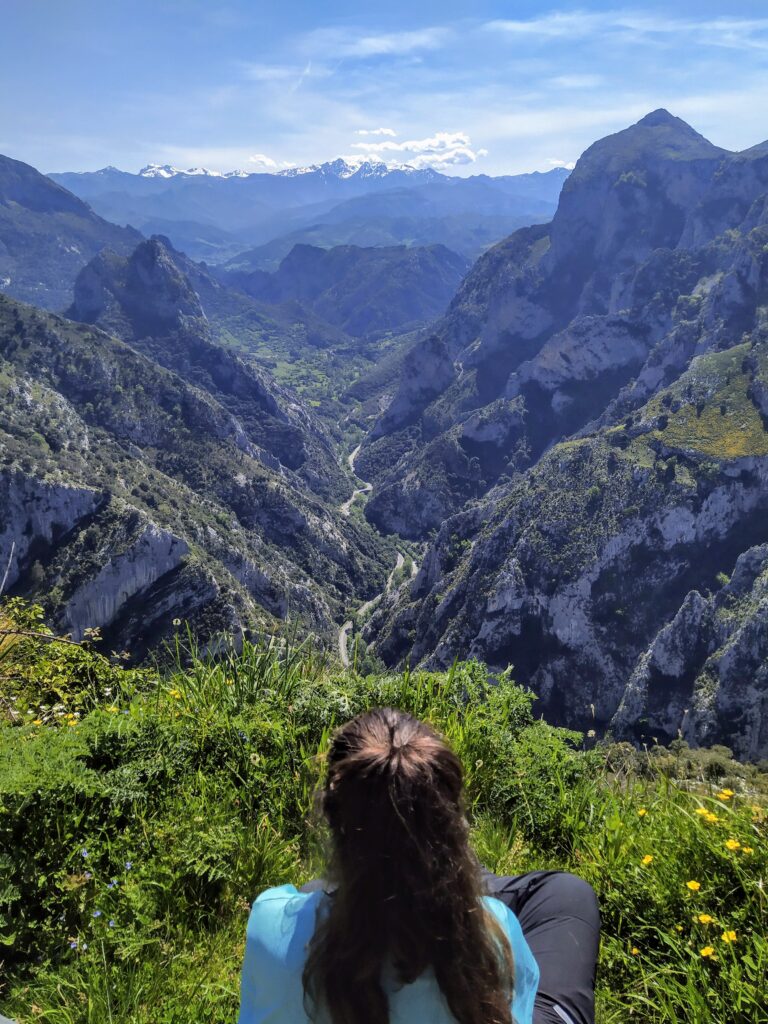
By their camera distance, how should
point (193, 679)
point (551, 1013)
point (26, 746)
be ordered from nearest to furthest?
point (551, 1013), point (26, 746), point (193, 679)

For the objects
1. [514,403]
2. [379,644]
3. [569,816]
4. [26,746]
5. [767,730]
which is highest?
[26,746]

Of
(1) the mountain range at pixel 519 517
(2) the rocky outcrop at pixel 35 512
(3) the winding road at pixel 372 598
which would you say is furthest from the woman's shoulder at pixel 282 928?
(2) the rocky outcrop at pixel 35 512

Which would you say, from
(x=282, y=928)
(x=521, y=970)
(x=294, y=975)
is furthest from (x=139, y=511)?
(x=521, y=970)

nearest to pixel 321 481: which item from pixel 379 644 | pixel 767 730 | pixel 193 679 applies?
pixel 379 644

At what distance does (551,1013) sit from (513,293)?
687 feet

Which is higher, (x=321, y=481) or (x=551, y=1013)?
(x=551, y=1013)

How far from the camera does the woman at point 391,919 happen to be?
6.97 ft

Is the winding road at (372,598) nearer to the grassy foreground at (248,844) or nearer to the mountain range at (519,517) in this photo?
the mountain range at (519,517)

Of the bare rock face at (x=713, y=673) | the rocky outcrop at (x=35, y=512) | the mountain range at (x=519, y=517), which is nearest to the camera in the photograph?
the bare rock face at (x=713, y=673)

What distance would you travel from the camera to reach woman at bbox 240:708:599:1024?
6.97ft

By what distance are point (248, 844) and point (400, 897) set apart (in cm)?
253

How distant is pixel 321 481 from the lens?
17388cm

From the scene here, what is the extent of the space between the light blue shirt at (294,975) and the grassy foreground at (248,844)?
66 centimetres

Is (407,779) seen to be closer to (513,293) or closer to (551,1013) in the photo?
(551,1013)
